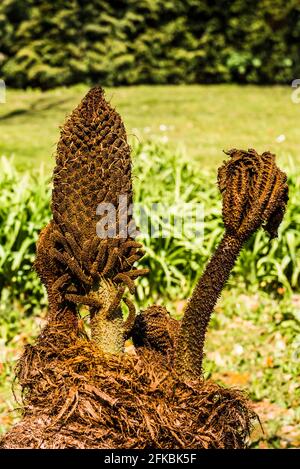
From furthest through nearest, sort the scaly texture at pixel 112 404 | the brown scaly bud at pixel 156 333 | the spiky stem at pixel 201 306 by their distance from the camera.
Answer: the brown scaly bud at pixel 156 333 → the spiky stem at pixel 201 306 → the scaly texture at pixel 112 404

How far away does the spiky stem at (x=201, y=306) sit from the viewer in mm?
2246

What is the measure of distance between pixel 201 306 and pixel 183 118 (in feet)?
30.9

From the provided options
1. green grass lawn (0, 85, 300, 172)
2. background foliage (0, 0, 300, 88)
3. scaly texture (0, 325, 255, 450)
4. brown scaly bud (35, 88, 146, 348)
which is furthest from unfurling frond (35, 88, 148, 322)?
background foliage (0, 0, 300, 88)

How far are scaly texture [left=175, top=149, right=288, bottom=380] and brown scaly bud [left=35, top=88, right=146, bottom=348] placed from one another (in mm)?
246

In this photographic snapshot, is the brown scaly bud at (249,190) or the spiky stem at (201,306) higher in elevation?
the brown scaly bud at (249,190)

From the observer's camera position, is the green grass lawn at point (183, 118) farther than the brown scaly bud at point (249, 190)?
Yes

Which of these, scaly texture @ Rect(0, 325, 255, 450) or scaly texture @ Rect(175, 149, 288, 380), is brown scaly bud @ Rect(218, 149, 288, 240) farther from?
scaly texture @ Rect(0, 325, 255, 450)

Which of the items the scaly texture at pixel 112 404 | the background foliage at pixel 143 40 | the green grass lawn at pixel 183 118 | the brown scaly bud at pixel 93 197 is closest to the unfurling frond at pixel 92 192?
the brown scaly bud at pixel 93 197

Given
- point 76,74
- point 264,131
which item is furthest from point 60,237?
point 76,74

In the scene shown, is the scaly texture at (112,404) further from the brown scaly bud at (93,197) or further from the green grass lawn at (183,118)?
the green grass lawn at (183,118)

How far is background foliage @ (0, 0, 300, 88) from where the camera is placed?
13477 millimetres

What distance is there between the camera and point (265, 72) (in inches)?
568

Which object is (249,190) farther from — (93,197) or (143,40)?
(143,40)

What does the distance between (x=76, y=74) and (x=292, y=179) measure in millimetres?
9017
